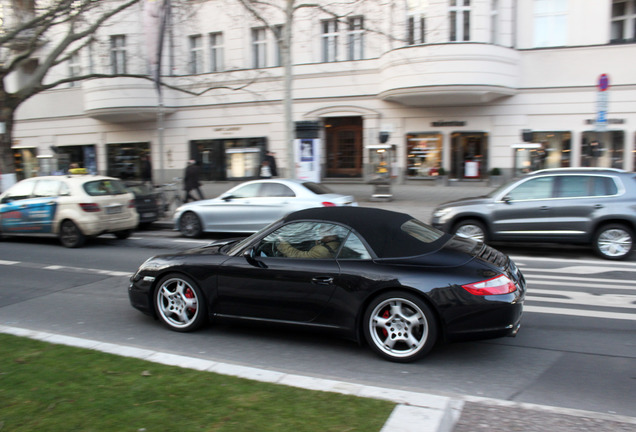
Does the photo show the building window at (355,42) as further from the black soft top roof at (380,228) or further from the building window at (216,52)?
the black soft top roof at (380,228)

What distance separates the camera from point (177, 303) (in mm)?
5609

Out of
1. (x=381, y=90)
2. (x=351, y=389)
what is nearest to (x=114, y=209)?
(x=351, y=389)

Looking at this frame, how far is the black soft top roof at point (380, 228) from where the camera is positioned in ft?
15.8

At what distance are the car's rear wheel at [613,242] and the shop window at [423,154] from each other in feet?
37.1

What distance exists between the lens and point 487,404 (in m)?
3.74

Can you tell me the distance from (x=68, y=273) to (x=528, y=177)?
28.1 feet

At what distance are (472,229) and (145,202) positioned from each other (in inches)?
344

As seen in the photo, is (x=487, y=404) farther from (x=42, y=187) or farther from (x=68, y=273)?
(x=42, y=187)

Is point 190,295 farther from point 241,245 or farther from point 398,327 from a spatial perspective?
point 398,327

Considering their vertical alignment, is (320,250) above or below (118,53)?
below

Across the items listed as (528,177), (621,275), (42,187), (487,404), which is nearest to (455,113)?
(528,177)

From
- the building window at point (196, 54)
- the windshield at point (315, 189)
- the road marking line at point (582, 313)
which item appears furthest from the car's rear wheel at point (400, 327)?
the building window at point (196, 54)

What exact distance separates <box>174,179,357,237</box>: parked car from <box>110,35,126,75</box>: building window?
16140 mm

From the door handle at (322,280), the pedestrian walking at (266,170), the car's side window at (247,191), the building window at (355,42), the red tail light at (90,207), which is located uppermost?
the building window at (355,42)
